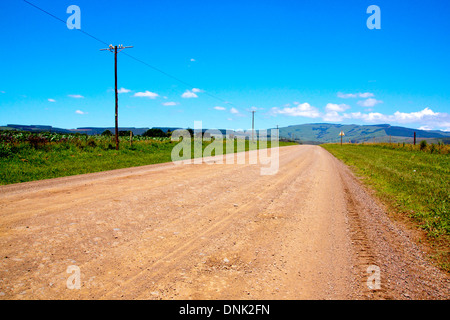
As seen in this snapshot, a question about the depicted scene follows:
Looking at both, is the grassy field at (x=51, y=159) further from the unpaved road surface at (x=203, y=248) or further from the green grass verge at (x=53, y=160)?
the unpaved road surface at (x=203, y=248)

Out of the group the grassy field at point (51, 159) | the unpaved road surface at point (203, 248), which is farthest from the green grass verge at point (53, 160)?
the unpaved road surface at point (203, 248)

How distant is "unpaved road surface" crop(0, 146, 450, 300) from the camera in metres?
2.69

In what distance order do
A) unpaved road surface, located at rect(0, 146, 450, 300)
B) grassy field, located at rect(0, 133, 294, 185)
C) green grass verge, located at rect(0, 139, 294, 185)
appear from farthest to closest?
grassy field, located at rect(0, 133, 294, 185)
green grass verge, located at rect(0, 139, 294, 185)
unpaved road surface, located at rect(0, 146, 450, 300)

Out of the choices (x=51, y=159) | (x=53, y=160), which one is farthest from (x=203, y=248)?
(x=51, y=159)

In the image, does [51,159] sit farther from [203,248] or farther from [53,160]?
[203,248]

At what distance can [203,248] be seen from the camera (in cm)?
366

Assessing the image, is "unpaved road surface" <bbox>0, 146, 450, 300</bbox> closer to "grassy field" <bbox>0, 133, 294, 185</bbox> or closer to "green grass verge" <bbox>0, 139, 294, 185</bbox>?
"green grass verge" <bbox>0, 139, 294, 185</bbox>

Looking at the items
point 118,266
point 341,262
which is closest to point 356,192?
point 341,262

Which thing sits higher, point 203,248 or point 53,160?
point 53,160

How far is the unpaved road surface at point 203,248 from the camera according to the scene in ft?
8.82

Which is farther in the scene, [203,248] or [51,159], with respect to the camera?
[51,159]

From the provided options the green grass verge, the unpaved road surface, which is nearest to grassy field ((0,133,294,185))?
the green grass verge

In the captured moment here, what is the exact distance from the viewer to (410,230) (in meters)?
4.67
